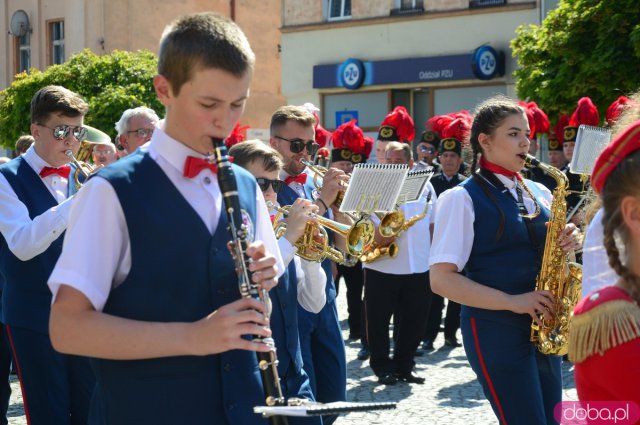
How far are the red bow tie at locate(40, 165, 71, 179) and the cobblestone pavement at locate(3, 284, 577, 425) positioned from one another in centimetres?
243

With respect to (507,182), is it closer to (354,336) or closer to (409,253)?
(409,253)

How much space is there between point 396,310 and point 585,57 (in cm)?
697

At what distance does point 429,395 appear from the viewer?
327 inches

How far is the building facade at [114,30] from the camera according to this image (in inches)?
1270

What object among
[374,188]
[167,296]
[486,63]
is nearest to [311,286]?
[374,188]

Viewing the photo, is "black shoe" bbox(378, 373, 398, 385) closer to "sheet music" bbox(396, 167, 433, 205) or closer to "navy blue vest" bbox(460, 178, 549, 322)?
"sheet music" bbox(396, 167, 433, 205)

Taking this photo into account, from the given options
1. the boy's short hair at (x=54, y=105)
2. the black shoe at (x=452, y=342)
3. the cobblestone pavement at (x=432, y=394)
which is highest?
the boy's short hair at (x=54, y=105)

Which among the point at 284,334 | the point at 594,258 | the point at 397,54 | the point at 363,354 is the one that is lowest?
the point at 363,354

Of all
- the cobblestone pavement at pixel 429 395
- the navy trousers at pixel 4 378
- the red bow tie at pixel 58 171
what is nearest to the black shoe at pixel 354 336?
the cobblestone pavement at pixel 429 395

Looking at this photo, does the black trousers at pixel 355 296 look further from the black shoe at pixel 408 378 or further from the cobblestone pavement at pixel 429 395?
the black shoe at pixel 408 378

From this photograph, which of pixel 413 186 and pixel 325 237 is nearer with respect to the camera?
pixel 325 237

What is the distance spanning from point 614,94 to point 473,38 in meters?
8.40

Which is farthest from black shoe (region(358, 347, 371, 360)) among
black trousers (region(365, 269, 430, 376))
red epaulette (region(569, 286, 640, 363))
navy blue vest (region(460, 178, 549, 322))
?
red epaulette (region(569, 286, 640, 363))

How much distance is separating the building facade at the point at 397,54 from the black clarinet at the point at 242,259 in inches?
755
